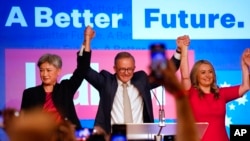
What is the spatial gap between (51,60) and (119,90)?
0.70 metres

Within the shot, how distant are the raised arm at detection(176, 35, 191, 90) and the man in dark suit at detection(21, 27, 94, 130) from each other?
0.91 meters

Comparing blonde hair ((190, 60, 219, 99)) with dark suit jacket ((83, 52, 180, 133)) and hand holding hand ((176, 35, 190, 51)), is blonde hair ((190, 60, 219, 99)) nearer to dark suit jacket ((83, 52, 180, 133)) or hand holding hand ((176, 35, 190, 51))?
hand holding hand ((176, 35, 190, 51))

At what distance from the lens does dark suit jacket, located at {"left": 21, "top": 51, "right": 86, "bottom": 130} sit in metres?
5.79

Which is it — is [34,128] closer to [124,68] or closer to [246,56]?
[124,68]

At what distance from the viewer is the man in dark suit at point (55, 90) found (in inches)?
228

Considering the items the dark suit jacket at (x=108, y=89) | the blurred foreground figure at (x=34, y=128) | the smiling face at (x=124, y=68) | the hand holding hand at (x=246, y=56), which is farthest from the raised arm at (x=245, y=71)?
the blurred foreground figure at (x=34, y=128)

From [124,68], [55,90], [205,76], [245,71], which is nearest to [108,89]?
[124,68]

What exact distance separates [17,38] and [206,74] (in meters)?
1.82

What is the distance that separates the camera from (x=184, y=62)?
6.00 m

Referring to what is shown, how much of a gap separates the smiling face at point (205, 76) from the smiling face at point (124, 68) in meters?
0.64

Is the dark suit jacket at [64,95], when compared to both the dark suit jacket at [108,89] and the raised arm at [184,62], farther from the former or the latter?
the raised arm at [184,62]

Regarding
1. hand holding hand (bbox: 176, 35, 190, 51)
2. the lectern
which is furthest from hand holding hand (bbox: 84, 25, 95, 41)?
the lectern

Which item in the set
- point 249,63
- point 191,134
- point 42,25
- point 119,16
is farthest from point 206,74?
point 191,134

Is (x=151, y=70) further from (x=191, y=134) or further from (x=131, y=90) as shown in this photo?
(x=131, y=90)
